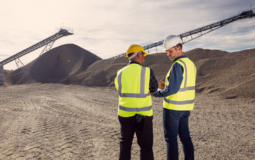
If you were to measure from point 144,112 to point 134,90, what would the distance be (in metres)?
0.38

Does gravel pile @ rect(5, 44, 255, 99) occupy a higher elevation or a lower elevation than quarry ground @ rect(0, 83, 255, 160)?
→ higher

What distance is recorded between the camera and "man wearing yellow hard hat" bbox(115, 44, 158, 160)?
7.65 ft

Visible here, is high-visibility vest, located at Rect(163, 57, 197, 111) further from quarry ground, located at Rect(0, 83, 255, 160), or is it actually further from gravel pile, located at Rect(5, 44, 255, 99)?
gravel pile, located at Rect(5, 44, 255, 99)

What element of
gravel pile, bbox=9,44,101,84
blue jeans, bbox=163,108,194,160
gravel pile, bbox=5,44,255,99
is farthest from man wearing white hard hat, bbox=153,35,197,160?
gravel pile, bbox=9,44,101,84

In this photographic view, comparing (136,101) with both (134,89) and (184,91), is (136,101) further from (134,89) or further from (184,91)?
(184,91)

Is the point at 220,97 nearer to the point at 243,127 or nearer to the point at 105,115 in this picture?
the point at 243,127

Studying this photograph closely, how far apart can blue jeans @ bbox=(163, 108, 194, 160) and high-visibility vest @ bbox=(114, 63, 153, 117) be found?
34 centimetres

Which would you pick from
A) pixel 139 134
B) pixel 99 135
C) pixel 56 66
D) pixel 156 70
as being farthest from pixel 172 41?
pixel 56 66

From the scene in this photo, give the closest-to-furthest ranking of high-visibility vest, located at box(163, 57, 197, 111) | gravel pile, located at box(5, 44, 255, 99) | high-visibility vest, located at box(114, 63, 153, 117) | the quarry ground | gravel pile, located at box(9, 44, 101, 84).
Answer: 1. high-visibility vest, located at box(114, 63, 153, 117)
2. high-visibility vest, located at box(163, 57, 197, 111)
3. the quarry ground
4. gravel pile, located at box(5, 44, 255, 99)
5. gravel pile, located at box(9, 44, 101, 84)

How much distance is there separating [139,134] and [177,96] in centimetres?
83

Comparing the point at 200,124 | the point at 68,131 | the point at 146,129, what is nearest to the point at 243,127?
the point at 200,124

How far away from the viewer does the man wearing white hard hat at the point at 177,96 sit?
237 cm

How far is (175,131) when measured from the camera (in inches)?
98.4

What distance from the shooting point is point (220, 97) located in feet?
30.6
